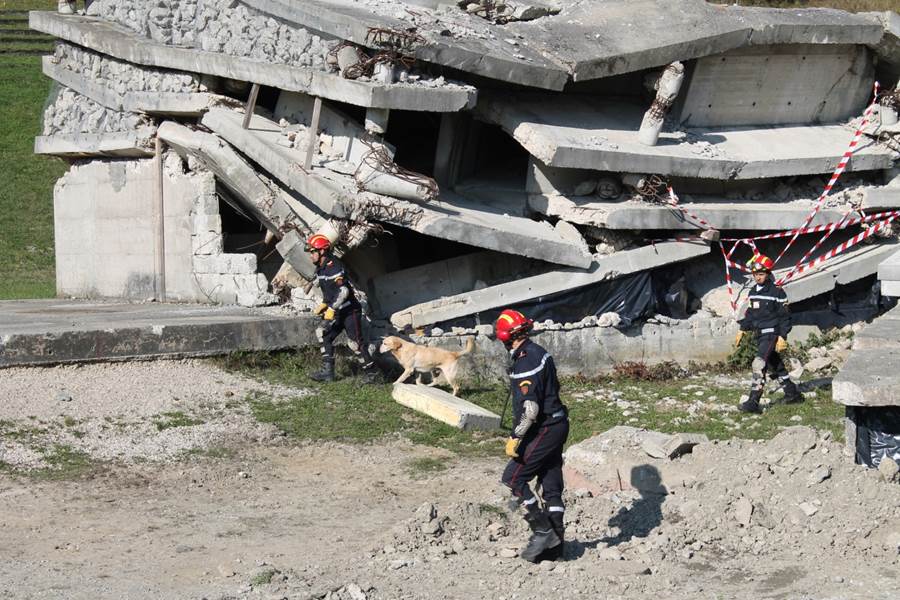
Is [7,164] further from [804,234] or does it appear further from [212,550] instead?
[212,550]

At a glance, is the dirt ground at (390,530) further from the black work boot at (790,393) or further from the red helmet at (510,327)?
the black work boot at (790,393)

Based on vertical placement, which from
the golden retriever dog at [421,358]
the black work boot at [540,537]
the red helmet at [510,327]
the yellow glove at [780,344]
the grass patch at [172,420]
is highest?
the red helmet at [510,327]

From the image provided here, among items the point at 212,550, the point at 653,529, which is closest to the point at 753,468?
the point at 653,529

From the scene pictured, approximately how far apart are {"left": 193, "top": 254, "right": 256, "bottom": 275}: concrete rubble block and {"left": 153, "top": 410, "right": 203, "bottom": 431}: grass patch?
133 inches

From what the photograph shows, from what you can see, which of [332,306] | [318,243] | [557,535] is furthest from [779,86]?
[557,535]

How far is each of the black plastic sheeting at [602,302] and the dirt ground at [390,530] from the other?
3771mm

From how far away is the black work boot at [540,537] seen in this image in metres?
8.14

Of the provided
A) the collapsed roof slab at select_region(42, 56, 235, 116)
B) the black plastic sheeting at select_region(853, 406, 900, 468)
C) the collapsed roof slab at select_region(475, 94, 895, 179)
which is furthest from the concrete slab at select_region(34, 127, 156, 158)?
the black plastic sheeting at select_region(853, 406, 900, 468)

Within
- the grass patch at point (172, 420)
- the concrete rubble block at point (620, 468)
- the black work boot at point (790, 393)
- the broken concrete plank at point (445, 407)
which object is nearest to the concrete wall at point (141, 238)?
the broken concrete plank at point (445, 407)

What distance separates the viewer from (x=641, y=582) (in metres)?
7.83

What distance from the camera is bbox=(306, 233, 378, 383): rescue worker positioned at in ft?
42.0

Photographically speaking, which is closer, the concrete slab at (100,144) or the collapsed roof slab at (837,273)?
the concrete slab at (100,144)

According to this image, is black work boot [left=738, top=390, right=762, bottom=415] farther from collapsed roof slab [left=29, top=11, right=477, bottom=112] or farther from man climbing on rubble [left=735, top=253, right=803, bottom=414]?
collapsed roof slab [left=29, top=11, right=477, bottom=112]

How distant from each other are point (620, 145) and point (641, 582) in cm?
807
